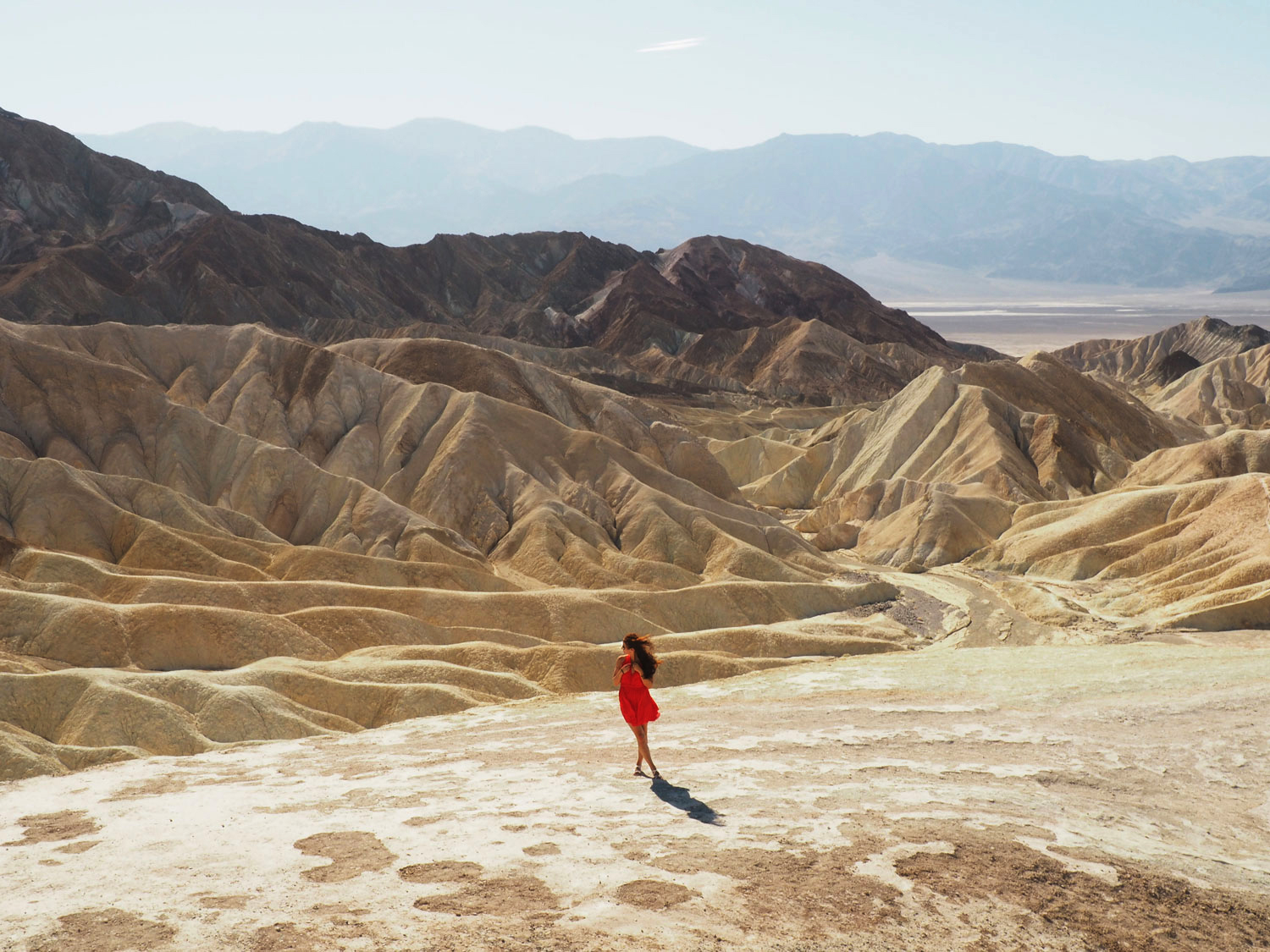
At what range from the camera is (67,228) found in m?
190

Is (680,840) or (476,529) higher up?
(680,840)

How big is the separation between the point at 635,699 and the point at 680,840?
2.97 meters

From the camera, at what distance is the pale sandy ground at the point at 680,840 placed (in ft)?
41.5

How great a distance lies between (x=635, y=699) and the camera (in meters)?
17.6

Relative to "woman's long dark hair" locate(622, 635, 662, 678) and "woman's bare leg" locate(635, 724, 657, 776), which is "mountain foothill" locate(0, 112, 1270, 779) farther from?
"woman's long dark hair" locate(622, 635, 662, 678)

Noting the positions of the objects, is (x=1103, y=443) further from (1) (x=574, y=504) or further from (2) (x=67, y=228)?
(2) (x=67, y=228)

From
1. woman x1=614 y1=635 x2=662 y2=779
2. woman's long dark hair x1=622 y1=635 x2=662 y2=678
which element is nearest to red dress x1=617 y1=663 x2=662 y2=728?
woman x1=614 y1=635 x2=662 y2=779

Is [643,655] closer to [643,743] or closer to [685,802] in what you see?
[643,743]

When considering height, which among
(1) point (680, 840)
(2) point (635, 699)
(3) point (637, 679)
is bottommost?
(1) point (680, 840)

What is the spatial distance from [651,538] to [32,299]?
107662 mm

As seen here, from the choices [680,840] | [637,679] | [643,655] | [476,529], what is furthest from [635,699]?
[476,529]

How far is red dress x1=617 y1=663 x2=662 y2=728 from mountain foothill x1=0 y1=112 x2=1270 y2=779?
17.5 meters

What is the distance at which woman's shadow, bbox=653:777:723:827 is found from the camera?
52.7 ft

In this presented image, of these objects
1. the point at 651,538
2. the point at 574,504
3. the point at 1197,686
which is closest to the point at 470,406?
the point at 574,504
